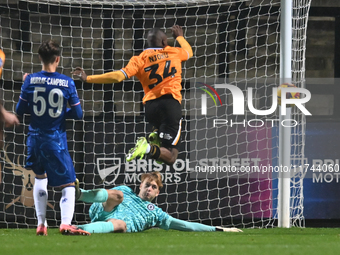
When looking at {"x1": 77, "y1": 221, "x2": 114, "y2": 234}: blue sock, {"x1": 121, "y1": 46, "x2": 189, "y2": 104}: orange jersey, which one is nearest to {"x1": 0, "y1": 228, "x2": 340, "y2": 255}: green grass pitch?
{"x1": 77, "y1": 221, "x2": 114, "y2": 234}: blue sock

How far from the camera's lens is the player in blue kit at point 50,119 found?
4684 millimetres

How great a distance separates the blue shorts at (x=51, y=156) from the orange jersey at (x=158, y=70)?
1320 millimetres

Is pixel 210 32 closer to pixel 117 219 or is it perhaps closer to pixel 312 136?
pixel 312 136

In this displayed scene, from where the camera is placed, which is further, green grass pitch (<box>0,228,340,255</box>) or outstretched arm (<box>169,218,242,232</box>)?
outstretched arm (<box>169,218,242,232</box>)

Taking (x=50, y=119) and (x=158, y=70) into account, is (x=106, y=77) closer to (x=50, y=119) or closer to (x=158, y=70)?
(x=158, y=70)

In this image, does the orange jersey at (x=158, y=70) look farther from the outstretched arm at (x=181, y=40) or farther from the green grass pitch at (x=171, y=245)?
the green grass pitch at (x=171, y=245)

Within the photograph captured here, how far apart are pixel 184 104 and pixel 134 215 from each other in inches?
95.2

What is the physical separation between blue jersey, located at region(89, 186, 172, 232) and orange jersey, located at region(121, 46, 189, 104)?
1104 millimetres

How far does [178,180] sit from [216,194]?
0.49 metres

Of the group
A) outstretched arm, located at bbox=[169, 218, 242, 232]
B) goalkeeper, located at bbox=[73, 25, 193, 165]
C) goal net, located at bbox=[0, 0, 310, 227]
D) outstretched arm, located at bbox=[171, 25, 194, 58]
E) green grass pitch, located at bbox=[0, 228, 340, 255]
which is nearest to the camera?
green grass pitch, located at bbox=[0, 228, 340, 255]

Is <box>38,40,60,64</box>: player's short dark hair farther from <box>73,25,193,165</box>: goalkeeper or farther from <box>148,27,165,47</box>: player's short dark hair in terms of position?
<box>148,27,165,47</box>: player's short dark hair

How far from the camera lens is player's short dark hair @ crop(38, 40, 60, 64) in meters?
4.70

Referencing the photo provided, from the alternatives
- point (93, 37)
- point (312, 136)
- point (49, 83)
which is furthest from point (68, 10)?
point (312, 136)

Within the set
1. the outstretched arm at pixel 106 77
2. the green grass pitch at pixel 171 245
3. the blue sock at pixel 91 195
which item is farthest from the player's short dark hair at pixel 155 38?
the green grass pitch at pixel 171 245
